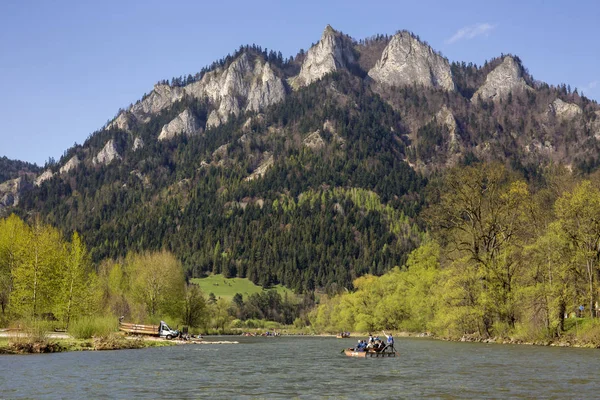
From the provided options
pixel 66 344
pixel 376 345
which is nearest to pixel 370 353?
pixel 376 345

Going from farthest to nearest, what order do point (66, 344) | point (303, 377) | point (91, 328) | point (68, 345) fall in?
point (91, 328), point (66, 344), point (68, 345), point (303, 377)

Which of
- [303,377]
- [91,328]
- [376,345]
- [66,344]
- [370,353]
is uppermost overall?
[91,328]

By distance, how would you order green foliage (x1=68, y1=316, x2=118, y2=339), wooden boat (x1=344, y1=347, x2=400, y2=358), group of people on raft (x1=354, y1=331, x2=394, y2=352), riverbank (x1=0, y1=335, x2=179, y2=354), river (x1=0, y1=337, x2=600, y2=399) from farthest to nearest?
1. green foliage (x1=68, y1=316, x2=118, y2=339)
2. group of people on raft (x1=354, y1=331, x2=394, y2=352)
3. wooden boat (x1=344, y1=347, x2=400, y2=358)
4. riverbank (x1=0, y1=335, x2=179, y2=354)
5. river (x1=0, y1=337, x2=600, y2=399)

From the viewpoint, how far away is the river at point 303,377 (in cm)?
3312

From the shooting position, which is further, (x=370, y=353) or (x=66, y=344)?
(x=370, y=353)

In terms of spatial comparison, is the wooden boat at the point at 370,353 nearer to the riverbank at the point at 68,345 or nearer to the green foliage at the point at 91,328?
the riverbank at the point at 68,345

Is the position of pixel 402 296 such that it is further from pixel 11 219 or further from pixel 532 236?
pixel 11 219

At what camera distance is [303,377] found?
138 ft

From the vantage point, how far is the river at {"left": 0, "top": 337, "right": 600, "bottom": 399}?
3312cm

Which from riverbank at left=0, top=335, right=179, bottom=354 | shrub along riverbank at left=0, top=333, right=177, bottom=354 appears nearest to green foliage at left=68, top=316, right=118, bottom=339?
shrub along riverbank at left=0, top=333, right=177, bottom=354

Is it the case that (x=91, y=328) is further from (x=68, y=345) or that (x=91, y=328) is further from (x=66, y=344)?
(x=68, y=345)

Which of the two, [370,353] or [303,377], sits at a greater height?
[303,377]

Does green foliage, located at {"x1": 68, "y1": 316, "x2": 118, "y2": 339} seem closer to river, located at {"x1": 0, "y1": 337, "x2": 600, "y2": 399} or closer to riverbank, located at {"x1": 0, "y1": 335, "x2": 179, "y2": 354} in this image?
riverbank, located at {"x1": 0, "y1": 335, "x2": 179, "y2": 354}

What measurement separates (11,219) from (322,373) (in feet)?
261
